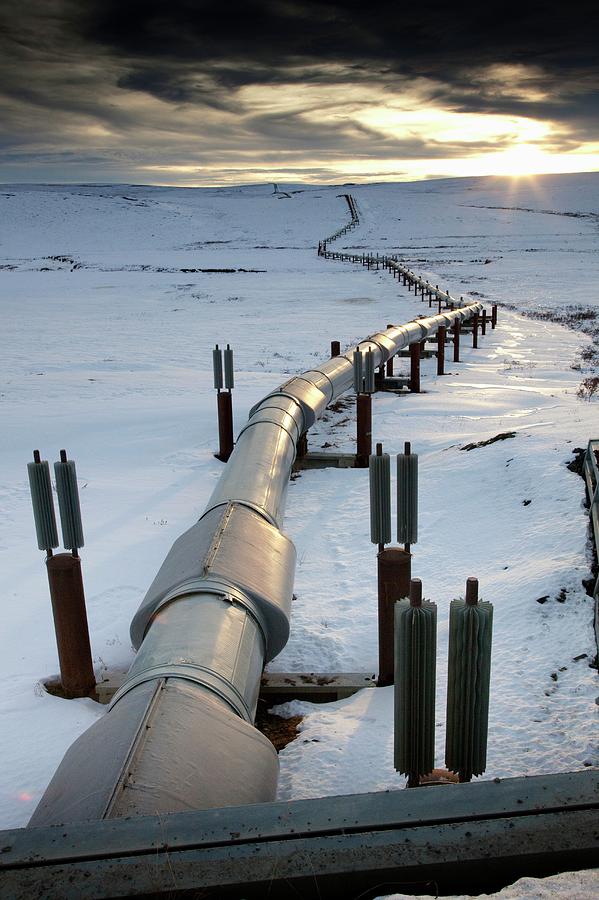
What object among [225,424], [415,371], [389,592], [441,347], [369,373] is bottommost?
[389,592]

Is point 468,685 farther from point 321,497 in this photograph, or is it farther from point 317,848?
point 321,497

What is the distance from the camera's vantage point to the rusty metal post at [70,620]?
5457 mm

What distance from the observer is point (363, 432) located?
10844mm

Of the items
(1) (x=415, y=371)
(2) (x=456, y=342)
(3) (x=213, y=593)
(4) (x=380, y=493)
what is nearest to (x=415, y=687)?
(3) (x=213, y=593)

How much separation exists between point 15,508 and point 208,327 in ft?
49.7

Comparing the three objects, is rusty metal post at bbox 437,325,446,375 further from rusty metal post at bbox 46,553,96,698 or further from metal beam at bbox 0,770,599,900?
metal beam at bbox 0,770,599,900

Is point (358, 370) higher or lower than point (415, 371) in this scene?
→ higher

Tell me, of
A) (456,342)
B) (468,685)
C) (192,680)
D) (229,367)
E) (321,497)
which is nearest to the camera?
(468,685)

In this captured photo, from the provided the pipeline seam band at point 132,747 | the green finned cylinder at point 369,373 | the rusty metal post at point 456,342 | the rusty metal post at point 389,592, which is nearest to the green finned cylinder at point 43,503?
the pipeline seam band at point 132,747

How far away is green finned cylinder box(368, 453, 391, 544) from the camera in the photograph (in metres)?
5.37

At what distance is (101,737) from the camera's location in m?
3.41

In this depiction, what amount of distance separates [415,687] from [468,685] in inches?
9.7

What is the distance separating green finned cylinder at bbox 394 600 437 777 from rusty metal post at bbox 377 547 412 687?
6.16 ft

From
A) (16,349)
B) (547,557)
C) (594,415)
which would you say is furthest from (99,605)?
(16,349)
